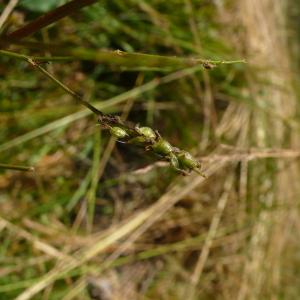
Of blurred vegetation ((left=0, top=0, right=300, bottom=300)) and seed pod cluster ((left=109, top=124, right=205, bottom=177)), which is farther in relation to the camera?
blurred vegetation ((left=0, top=0, right=300, bottom=300))

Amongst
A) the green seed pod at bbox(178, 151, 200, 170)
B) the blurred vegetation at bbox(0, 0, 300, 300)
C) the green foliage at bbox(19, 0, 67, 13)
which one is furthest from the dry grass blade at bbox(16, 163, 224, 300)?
the green seed pod at bbox(178, 151, 200, 170)

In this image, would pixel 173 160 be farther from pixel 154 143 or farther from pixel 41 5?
pixel 41 5

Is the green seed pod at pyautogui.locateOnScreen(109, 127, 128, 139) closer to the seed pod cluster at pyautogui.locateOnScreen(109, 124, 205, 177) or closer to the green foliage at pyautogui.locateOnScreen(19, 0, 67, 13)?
the seed pod cluster at pyautogui.locateOnScreen(109, 124, 205, 177)

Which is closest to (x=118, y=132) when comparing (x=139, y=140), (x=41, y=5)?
(x=139, y=140)

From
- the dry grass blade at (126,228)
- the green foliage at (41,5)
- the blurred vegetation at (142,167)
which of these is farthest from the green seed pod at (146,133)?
the green foliage at (41,5)

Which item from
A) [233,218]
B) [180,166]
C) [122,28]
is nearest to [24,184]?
[122,28]

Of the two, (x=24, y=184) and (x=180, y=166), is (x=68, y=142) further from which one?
(x=180, y=166)
